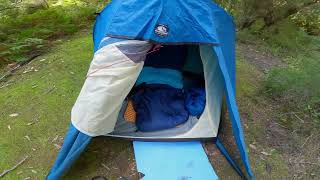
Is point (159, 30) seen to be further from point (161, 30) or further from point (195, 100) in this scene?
point (195, 100)

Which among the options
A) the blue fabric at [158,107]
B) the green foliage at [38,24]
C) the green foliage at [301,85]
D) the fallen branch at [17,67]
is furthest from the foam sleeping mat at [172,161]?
the green foliage at [38,24]

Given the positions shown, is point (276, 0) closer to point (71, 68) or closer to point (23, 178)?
point (71, 68)

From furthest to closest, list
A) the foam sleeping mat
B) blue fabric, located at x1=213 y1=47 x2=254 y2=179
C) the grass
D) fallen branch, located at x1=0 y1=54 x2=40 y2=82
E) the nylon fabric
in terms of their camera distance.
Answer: fallen branch, located at x1=0 y1=54 x2=40 y2=82, the grass, the foam sleeping mat, blue fabric, located at x1=213 y1=47 x2=254 y2=179, the nylon fabric

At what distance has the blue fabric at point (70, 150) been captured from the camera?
278 centimetres

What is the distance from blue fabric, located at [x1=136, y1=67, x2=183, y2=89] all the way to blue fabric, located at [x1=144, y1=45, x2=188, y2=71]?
77 mm

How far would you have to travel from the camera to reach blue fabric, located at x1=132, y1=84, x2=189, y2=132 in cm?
352

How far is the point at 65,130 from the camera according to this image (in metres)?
3.59

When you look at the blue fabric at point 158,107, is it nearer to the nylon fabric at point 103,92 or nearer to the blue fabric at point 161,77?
the blue fabric at point 161,77

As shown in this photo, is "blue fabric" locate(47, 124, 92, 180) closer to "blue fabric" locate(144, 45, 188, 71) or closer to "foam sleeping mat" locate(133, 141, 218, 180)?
"foam sleeping mat" locate(133, 141, 218, 180)

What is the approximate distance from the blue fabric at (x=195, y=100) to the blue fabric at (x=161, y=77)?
21 cm

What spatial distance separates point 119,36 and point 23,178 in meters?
1.43

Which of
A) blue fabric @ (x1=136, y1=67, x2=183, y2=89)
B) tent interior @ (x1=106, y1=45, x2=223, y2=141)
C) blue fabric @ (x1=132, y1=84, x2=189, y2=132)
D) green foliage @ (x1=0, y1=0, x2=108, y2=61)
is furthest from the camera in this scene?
green foliage @ (x1=0, y1=0, x2=108, y2=61)

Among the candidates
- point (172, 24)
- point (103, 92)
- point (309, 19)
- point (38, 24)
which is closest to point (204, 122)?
point (172, 24)

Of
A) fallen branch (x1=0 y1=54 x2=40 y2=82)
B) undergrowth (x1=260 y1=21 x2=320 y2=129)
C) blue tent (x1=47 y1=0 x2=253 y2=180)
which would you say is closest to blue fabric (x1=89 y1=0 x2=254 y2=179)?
blue tent (x1=47 y1=0 x2=253 y2=180)
